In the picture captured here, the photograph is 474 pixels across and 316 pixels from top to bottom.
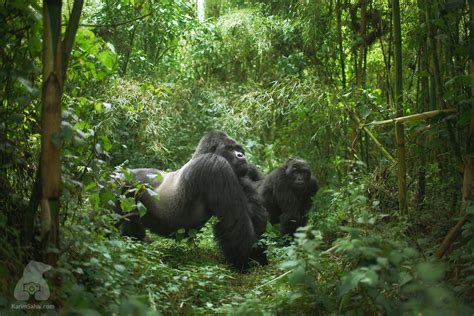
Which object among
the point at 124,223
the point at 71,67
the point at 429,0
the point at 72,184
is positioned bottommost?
the point at 124,223

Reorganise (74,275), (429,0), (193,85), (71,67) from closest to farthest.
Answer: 1. (74,275)
2. (71,67)
3. (429,0)
4. (193,85)

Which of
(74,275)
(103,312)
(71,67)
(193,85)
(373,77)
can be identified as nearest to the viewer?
(103,312)

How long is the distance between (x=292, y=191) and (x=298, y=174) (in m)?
0.16

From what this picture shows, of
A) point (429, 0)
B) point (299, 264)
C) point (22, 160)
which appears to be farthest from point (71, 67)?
point (429, 0)

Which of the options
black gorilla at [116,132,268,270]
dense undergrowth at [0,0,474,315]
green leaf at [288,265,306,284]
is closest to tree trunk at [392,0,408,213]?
dense undergrowth at [0,0,474,315]

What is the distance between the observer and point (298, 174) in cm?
507

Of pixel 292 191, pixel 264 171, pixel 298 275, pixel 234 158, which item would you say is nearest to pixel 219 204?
pixel 234 158

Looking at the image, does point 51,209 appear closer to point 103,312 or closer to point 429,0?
point 103,312

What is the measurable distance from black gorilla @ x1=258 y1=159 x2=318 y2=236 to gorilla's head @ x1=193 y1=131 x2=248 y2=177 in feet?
2.32

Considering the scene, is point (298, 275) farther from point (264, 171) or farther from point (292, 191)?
point (264, 171)

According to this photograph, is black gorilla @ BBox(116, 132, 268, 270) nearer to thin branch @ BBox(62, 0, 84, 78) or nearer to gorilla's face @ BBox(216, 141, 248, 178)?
gorilla's face @ BBox(216, 141, 248, 178)

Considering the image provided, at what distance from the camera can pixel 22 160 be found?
7.91ft

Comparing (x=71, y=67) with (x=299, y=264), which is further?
(x=71, y=67)

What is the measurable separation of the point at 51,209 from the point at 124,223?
242 centimetres
